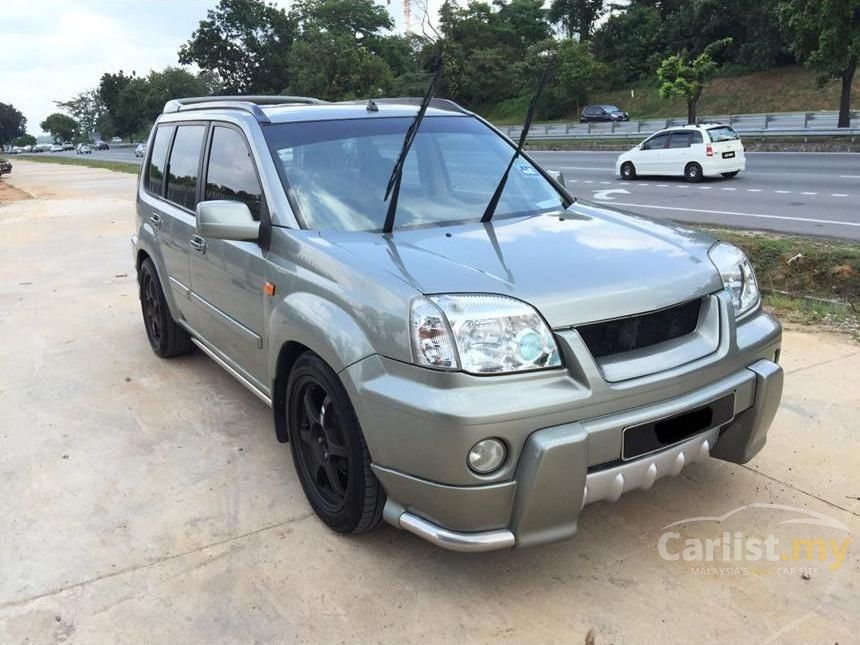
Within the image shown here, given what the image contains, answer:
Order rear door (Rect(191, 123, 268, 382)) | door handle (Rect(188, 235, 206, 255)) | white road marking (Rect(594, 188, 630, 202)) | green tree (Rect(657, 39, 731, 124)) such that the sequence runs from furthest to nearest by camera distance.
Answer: green tree (Rect(657, 39, 731, 124)) → white road marking (Rect(594, 188, 630, 202)) → door handle (Rect(188, 235, 206, 255)) → rear door (Rect(191, 123, 268, 382))

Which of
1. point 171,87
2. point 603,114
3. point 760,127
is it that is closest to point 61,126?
point 171,87

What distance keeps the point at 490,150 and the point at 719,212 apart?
10.2 m

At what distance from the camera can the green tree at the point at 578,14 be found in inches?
2489

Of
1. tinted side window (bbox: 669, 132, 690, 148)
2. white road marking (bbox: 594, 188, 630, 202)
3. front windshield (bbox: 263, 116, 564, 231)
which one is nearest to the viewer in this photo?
front windshield (bbox: 263, 116, 564, 231)

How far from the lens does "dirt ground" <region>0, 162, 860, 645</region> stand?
2.57m

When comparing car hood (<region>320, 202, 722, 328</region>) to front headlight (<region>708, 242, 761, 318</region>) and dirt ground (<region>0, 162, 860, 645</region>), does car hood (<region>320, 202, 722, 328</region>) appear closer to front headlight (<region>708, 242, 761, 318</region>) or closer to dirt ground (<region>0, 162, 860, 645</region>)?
front headlight (<region>708, 242, 761, 318</region>)

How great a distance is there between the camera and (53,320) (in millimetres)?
6758

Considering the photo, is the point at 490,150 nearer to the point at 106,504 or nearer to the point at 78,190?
the point at 106,504

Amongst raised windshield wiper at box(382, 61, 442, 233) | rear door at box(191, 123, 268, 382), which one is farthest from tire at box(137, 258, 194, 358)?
raised windshield wiper at box(382, 61, 442, 233)

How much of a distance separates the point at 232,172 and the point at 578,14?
218 ft

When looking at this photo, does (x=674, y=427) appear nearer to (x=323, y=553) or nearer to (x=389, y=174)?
(x=323, y=553)

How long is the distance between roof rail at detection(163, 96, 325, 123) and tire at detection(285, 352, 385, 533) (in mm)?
1472

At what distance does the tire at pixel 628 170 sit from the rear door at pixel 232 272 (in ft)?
57.2

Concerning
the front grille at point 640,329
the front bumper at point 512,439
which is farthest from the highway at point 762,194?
the front bumper at point 512,439
